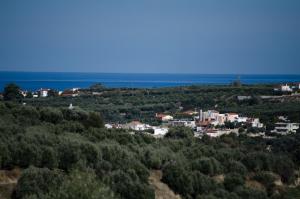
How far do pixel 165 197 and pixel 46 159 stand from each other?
3.79 m

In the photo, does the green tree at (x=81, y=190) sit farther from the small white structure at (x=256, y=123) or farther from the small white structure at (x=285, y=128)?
the small white structure at (x=256, y=123)

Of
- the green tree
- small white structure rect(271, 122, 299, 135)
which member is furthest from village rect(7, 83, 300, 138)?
the green tree

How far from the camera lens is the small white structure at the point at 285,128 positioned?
41822 mm

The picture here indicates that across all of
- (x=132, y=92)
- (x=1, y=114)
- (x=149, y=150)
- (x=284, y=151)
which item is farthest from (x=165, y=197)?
(x=132, y=92)

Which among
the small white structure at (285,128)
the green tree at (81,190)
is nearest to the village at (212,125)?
the small white structure at (285,128)

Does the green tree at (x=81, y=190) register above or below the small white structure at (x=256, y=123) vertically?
above

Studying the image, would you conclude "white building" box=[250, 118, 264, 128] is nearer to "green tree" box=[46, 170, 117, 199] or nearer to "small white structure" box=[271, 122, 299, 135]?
"small white structure" box=[271, 122, 299, 135]

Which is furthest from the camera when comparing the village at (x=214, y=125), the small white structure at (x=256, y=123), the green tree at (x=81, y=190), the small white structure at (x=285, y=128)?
the small white structure at (x=256, y=123)

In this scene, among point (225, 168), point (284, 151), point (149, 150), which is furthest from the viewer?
point (284, 151)

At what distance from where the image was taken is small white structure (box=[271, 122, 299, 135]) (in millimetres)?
41822

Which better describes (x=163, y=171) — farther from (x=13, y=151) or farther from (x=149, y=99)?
(x=149, y=99)

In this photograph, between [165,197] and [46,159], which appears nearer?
[46,159]

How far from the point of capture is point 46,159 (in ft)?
55.5

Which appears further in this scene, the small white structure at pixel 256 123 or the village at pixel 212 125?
the small white structure at pixel 256 123
